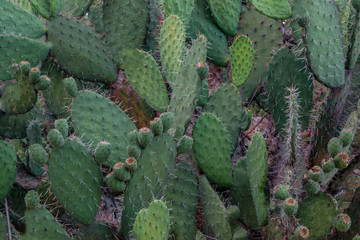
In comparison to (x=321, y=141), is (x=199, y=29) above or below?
above

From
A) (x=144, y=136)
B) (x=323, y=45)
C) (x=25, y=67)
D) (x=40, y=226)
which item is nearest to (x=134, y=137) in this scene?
(x=144, y=136)

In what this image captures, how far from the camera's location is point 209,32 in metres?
2.10

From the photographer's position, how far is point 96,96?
1654mm

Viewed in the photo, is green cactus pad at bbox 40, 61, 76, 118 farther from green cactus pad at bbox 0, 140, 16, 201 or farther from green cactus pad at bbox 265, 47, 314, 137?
green cactus pad at bbox 265, 47, 314, 137

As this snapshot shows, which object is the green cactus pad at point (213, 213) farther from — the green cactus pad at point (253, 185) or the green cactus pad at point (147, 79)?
the green cactus pad at point (147, 79)

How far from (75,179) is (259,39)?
1155mm

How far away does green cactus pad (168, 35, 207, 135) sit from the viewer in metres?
1.58

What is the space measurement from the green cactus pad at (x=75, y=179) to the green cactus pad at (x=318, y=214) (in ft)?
2.04

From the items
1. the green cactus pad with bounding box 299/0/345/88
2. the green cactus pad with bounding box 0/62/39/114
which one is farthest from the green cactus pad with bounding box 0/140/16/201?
the green cactus pad with bounding box 299/0/345/88

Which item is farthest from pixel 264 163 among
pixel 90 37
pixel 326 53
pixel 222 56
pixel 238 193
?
pixel 90 37

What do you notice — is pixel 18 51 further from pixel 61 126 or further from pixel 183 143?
pixel 183 143

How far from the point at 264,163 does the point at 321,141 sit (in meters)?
0.38

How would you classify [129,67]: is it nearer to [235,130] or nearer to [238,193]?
[235,130]

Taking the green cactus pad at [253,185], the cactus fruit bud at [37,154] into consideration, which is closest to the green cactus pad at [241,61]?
the green cactus pad at [253,185]
